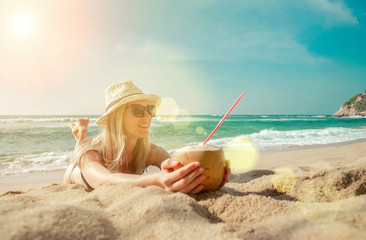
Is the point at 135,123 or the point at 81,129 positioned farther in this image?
the point at 81,129

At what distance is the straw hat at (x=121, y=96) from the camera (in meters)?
2.65

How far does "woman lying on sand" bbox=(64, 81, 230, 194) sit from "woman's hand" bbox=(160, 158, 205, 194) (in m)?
0.40

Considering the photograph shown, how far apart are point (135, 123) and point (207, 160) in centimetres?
137

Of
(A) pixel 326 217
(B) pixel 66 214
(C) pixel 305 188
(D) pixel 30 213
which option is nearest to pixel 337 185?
(C) pixel 305 188

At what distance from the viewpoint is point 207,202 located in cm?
160

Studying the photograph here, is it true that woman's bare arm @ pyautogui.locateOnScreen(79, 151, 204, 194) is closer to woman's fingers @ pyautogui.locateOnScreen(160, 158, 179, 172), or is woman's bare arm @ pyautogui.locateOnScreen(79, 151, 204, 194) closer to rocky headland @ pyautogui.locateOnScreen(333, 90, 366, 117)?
woman's fingers @ pyautogui.locateOnScreen(160, 158, 179, 172)

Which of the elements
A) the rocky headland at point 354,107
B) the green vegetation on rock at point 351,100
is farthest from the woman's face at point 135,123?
the green vegetation on rock at point 351,100

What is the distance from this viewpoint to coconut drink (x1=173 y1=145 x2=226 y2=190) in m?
1.66

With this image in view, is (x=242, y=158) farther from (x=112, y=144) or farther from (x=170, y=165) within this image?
(x=170, y=165)

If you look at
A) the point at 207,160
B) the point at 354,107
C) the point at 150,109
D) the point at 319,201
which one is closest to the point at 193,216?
the point at 207,160

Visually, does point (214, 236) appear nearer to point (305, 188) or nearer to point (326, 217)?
point (326, 217)

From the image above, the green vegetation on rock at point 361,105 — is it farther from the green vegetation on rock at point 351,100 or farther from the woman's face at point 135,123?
the woman's face at point 135,123

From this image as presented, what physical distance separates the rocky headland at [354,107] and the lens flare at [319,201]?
84229 mm

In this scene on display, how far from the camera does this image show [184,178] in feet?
5.28
